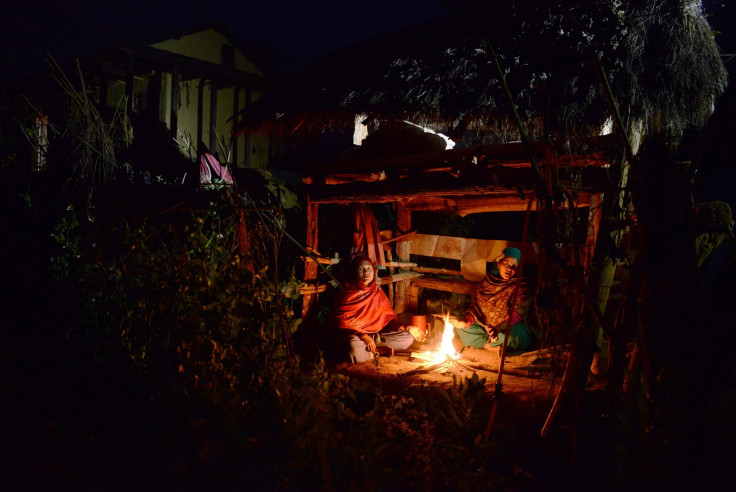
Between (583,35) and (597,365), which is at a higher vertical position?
(583,35)

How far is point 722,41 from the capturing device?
718cm

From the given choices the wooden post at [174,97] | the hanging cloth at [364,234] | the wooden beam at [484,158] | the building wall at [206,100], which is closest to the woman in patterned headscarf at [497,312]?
the hanging cloth at [364,234]

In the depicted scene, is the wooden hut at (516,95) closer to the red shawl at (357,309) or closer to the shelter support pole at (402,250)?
the red shawl at (357,309)

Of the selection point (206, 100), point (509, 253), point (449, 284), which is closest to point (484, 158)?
point (509, 253)

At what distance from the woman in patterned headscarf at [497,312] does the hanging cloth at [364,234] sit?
5.88 ft

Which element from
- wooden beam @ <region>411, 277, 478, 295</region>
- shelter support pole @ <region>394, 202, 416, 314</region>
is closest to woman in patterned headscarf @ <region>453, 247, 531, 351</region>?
wooden beam @ <region>411, 277, 478, 295</region>

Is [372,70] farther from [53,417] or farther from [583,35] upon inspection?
[53,417]

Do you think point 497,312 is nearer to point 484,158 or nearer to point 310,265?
point 310,265

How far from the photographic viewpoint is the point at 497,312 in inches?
303

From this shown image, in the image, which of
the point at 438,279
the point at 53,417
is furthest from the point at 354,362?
the point at 53,417

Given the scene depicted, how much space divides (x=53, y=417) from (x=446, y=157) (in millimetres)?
4536

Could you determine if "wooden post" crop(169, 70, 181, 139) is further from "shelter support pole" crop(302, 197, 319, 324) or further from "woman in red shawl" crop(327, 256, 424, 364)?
"woman in red shawl" crop(327, 256, 424, 364)

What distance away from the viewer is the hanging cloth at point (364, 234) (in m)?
7.94

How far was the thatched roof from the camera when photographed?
4.62m
